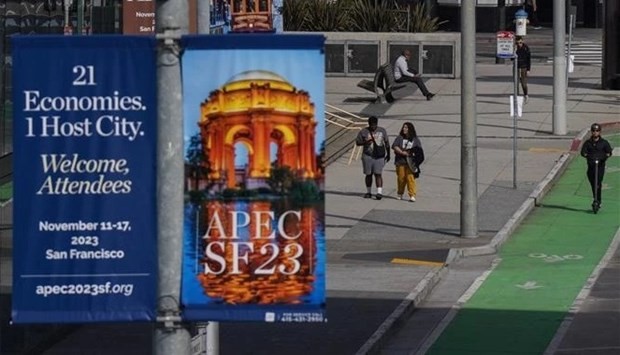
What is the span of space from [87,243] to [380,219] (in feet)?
57.5

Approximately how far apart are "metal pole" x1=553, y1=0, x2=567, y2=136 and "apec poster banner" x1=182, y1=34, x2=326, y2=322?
27.2 metres

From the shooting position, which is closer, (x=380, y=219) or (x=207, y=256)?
(x=207, y=256)

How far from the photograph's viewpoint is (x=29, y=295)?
7.89m

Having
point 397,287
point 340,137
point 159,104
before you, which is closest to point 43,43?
point 159,104

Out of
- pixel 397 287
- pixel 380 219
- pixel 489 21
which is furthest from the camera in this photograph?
pixel 489 21

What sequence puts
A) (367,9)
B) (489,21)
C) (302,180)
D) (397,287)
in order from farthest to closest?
(489,21) < (367,9) < (397,287) < (302,180)

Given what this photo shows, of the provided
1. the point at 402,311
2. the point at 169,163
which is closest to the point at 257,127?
the point at 169,163

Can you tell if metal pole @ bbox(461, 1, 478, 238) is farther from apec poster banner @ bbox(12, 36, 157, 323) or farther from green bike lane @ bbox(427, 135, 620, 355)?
apec poster banner @ bbox(12, 36, 157, 323)

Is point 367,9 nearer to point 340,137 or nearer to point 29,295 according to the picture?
point 340,137

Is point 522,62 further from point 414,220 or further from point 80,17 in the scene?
point 80,17

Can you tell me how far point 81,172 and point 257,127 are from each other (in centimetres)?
97

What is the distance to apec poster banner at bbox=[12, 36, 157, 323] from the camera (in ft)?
25.3

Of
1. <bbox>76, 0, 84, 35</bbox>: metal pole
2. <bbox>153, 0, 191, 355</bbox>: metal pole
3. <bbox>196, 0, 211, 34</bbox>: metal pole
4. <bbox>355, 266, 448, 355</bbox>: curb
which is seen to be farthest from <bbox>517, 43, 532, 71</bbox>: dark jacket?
<bbox>153, 0, 191, 355</bbox>: metal pole

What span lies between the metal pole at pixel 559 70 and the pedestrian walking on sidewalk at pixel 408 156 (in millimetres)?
9005
